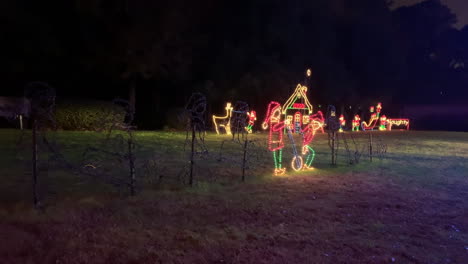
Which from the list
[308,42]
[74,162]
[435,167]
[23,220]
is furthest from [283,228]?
[308,42]

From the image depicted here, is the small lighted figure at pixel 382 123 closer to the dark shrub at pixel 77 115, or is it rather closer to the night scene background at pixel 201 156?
the night scene background at pixel 201 156

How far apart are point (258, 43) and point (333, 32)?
7.94 meters

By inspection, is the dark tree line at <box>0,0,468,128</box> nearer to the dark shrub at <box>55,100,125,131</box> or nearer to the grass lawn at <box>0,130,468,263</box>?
the dark shrub at <box>55,100,125,131</box>

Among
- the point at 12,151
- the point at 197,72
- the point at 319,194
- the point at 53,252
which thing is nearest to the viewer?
the point at 53,252

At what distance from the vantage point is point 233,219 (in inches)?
165

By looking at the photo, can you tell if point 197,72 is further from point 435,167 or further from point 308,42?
point 435,167

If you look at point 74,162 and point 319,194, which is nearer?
point 319,194

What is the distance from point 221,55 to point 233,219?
1782 cm

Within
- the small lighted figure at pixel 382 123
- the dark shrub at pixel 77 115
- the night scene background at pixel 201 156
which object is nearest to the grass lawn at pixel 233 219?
the night scene background at pixel 201 156

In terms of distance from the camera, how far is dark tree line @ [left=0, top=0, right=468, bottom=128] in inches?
617

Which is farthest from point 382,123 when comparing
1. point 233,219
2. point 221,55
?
point 233,219

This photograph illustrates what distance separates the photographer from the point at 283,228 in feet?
13.0

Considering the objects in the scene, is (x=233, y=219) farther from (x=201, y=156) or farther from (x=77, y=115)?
(x=77, y=115)

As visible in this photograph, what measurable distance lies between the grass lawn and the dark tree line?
10.5 metres
